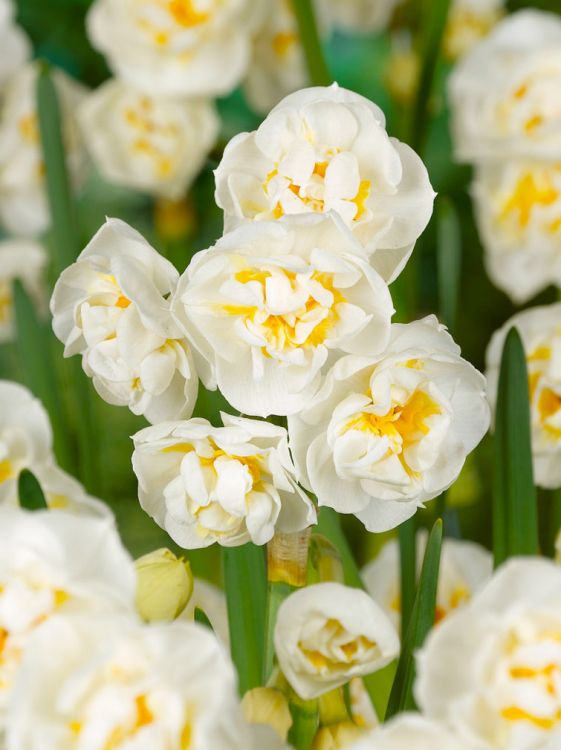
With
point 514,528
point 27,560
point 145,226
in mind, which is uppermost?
point 27,560

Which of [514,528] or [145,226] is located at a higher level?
[514,528]

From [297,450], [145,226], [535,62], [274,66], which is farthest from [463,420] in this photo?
[145,226]

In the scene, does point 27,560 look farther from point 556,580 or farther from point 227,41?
point 227,41

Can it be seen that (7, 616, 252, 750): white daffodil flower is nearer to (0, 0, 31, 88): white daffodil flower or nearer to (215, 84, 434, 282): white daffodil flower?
(215, 84, 434, 282): white daffodil flower

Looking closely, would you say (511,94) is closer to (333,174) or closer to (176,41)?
(176,41)

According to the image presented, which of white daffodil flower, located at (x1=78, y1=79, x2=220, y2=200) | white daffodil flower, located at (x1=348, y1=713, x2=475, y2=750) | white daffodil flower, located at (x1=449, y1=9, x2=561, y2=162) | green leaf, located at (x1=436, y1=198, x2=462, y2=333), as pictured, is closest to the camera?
white daffodil flower, located at (x1=348, y1=713, x2=475, y2=750)

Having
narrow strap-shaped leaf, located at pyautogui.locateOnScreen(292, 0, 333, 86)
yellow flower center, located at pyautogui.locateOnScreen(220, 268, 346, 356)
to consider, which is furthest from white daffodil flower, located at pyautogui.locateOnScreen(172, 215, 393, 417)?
narrow strap-shaped leaf, located at pyautogui.locateOnScreen(292, 0, 333, 86)
